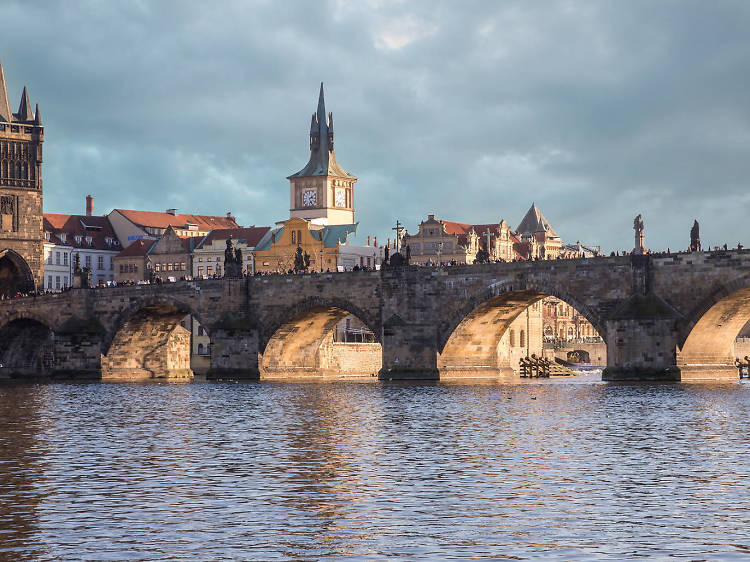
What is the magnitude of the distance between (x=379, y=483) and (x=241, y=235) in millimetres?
112304

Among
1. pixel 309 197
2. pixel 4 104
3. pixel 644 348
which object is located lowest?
pixel 644 348

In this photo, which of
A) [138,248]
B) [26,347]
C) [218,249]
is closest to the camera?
[26,347]

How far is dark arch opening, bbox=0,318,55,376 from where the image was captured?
108062mm

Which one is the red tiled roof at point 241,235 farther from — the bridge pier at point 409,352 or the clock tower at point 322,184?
the bridge pier at point 409,352

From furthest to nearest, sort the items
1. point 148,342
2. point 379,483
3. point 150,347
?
1. point 150,347
2. point 148,342
3. point 379,483

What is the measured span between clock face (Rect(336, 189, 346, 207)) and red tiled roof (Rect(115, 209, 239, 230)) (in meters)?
14.6

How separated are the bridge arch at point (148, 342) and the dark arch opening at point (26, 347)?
8363 mm

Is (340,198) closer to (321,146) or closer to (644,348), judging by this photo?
(321,146)

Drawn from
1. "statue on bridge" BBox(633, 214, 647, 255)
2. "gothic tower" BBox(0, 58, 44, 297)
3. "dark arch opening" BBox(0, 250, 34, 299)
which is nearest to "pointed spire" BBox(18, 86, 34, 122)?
"gothic tower" BBox(0, 58, 44, 297)

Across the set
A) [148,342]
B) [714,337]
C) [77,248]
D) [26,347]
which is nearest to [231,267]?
[148,342]

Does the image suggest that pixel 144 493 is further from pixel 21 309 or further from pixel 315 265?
pixel 315 265

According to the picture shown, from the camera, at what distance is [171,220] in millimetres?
149250

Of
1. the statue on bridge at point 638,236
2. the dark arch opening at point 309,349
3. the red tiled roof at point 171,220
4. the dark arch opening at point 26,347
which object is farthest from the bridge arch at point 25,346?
the statue on bridge at point 638,236

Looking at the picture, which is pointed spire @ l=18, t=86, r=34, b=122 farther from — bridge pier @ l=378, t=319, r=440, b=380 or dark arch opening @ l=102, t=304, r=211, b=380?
bridge pier @ l=378, t=319, r=440, b=380
